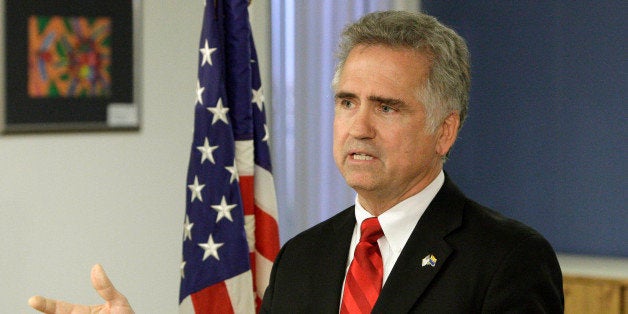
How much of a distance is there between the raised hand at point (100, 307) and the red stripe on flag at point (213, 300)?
1.38m

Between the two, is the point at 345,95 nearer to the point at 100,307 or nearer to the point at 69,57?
the point at 100,307

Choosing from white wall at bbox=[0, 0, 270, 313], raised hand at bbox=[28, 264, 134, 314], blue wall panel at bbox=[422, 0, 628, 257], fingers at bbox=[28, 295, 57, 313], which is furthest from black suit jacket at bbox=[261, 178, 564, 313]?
blue wall panel at bbox=[422, 0, 628, 257]

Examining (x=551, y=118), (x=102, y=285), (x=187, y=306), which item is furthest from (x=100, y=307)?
(x=551, y=118)

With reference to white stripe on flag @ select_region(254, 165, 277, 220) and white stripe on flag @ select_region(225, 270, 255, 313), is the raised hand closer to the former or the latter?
white stripe on flag @ select_region(225, 270, 255, 313)

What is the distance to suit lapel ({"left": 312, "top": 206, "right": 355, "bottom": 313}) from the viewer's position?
182 cm

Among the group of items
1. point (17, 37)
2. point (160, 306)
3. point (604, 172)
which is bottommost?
point (160, 306)

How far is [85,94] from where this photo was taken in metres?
3.49

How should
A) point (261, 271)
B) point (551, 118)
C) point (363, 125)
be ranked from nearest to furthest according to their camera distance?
point (363, 125) < point (261, 271) < point (551, 118)

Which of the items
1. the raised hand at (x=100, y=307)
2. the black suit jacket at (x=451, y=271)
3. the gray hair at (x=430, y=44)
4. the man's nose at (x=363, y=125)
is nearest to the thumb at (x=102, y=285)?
the raised hand at (x=100, y=307)

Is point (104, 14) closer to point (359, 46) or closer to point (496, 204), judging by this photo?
point (359, 46)

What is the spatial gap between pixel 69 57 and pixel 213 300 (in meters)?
1.09

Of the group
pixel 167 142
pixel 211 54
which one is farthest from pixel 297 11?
pixel 211 54

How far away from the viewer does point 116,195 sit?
362cm

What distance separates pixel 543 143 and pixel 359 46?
11.5ft
